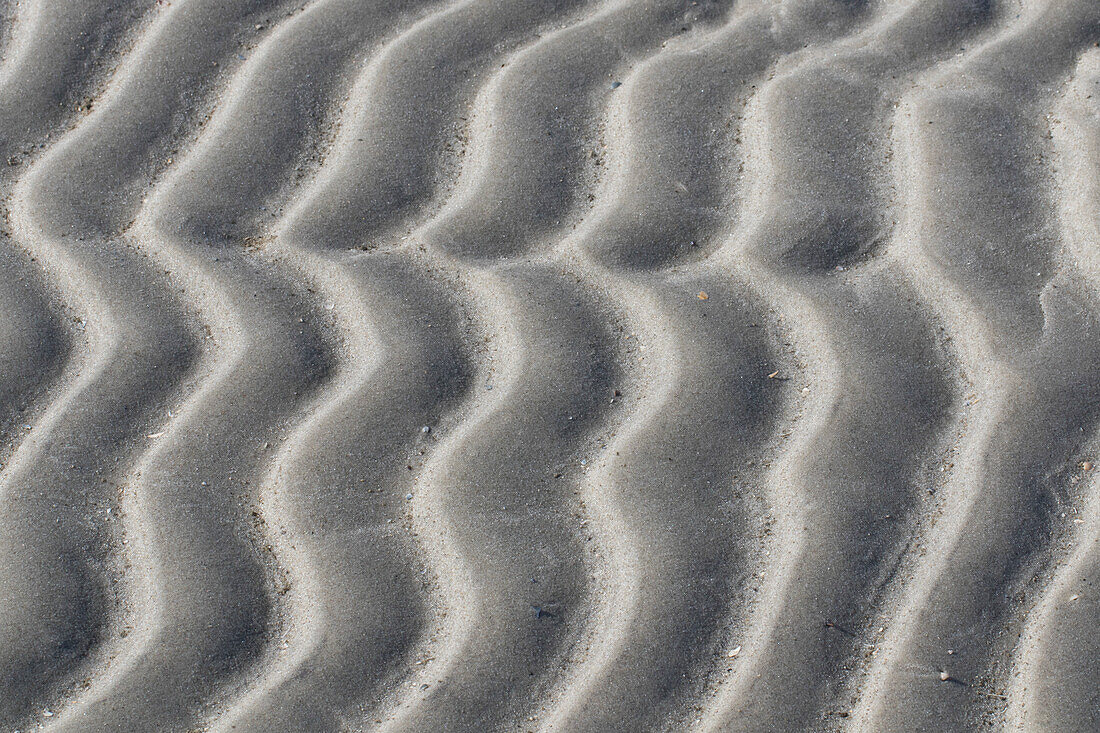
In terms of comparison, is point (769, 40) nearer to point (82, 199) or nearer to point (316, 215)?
point (316, 215)

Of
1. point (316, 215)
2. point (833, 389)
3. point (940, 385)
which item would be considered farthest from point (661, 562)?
point (316, 215)

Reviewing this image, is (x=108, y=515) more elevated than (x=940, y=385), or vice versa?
(x=108, y=515)

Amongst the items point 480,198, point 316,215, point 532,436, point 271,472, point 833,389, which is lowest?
point 833,389

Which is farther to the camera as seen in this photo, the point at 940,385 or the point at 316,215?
the point at 316,215

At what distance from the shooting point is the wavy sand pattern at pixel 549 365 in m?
1.55

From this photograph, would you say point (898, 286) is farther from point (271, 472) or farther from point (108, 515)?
point (108, 515)

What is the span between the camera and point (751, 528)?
1619 millimetres

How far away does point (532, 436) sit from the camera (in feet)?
5.52

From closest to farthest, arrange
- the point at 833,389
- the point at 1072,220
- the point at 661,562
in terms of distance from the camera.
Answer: the point at 661,562 < the point at 833,389 < the point at 1072,220

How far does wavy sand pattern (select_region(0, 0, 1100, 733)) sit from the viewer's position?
1.55 metres

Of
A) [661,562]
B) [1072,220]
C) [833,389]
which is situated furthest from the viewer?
[1072,220]

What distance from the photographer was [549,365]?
5.68 feet

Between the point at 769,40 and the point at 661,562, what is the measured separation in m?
1.19

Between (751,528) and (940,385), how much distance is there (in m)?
0.44
